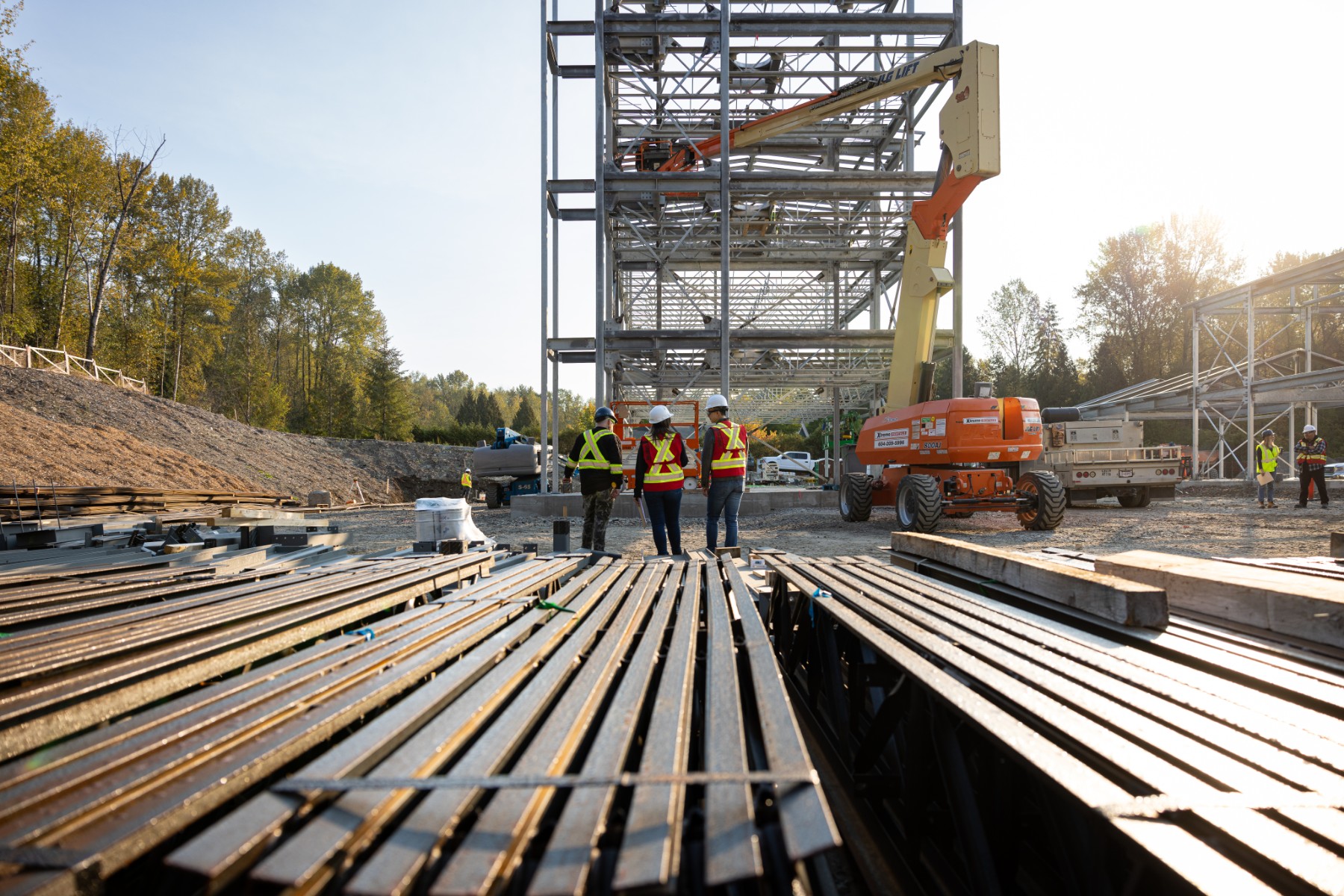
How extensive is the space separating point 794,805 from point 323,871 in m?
0.81

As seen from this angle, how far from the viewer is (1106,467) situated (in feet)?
50.3

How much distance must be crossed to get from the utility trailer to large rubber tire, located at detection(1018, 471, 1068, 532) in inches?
188

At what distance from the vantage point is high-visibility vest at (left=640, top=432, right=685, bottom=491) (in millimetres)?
7352

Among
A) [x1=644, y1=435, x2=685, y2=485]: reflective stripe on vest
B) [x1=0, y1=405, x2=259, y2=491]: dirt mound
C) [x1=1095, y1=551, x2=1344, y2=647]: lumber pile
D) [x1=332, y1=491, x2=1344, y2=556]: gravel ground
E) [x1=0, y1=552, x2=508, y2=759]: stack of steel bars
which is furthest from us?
[x1=0, y1=405, x2=259, y2=491]: dirt mound

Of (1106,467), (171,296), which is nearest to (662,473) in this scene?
(1106,467)

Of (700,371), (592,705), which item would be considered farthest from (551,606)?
(700,371)

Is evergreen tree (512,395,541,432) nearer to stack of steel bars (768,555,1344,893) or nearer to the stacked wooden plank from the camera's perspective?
the stacked wooden plank

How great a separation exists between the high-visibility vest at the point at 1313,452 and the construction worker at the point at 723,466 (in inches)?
570

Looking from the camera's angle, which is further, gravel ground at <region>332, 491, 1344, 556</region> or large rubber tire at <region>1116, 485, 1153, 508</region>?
large rubber tire at <region>1116, 485, 1153, 508</region>

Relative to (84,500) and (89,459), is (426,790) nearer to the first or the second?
(84,500)

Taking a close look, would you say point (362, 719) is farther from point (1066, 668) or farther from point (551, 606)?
point (1066, 668)

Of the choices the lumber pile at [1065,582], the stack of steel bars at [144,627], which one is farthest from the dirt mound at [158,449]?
the lumber pile at [1065,582]

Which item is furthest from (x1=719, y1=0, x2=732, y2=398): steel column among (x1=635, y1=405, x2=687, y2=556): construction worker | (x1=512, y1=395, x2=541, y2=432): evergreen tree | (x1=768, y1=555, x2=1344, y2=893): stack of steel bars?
(x1=512, y1=395, x2=541, y2=432): evergreen tree

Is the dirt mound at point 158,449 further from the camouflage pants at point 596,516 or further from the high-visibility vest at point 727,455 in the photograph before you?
→ the high-visibility vest at point 727,455
